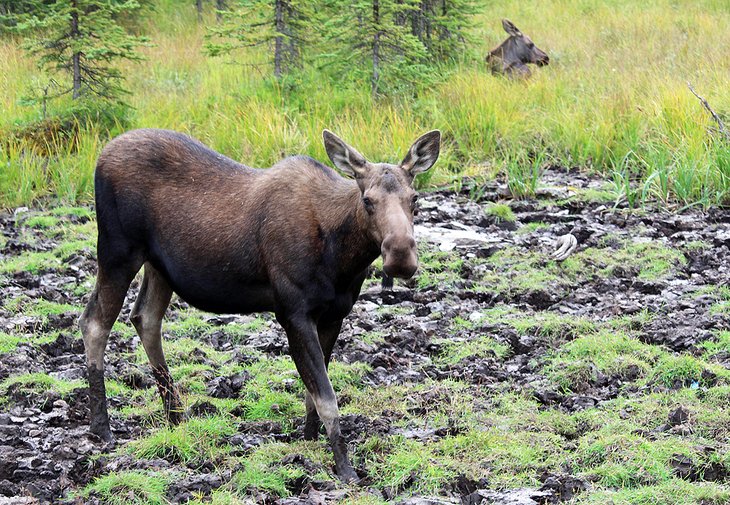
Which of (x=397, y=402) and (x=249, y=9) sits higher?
(x=249, y=9)

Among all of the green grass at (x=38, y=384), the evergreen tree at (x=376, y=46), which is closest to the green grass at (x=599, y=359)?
the green grass at (x=38, y=384)

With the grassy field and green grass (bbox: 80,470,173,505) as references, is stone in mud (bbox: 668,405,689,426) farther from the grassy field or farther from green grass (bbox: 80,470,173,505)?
the grassy field

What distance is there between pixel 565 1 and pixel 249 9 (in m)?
14.9

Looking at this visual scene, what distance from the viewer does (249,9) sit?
15.2 metres

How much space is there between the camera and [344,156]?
5863mm

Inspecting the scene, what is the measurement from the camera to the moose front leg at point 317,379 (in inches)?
215

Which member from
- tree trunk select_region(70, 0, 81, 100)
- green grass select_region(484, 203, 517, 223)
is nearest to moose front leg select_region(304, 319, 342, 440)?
green grass select_region(484, 203, 517, 223)

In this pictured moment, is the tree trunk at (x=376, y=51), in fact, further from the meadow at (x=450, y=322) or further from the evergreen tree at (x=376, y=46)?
the meadow at (x=450, y=322)

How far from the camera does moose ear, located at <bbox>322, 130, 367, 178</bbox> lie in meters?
5.74

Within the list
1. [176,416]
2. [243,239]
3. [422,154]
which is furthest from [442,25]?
[176,416]

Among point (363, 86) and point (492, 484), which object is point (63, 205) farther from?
point (492, 484)

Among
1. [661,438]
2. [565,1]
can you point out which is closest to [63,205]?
[661,438]

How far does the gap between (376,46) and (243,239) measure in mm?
9257

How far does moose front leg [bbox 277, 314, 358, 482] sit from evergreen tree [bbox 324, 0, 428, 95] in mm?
9142
